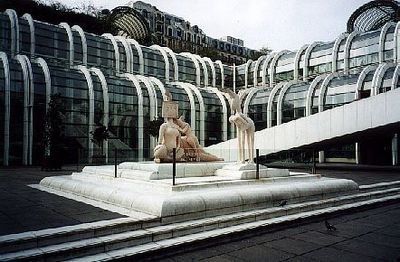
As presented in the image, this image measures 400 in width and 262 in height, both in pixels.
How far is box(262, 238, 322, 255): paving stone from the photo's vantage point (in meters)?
7.13

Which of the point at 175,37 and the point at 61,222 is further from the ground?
the point at 175,37

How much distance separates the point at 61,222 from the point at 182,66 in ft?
176

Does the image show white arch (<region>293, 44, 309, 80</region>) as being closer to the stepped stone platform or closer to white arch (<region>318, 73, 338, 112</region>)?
white arch (<region>318, 73, 338, 112</region>)

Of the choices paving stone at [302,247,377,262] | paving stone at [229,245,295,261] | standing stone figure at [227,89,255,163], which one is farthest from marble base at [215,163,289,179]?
paving stone at [302,247,377,262]

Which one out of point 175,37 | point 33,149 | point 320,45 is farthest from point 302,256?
point 175,37

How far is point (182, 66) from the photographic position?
5988cm

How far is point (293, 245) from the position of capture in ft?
24.6

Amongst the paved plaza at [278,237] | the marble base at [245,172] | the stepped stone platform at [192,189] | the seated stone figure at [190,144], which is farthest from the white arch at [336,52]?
the paved plaza at [278,237]

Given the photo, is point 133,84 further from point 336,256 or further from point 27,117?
point 336,256

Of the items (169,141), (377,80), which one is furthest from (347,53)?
(169,141)

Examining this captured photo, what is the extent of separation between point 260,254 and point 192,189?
13.1ft

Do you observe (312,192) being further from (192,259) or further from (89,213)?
(89,213)

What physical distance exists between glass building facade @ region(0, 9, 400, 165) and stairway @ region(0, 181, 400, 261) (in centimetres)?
2389

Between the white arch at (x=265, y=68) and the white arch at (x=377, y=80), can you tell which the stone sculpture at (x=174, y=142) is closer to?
the white arch at (x=377, y=80)
